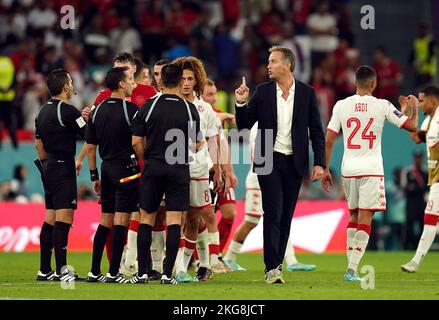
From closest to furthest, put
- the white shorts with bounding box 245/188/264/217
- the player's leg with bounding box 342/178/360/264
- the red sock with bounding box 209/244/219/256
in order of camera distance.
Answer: the player's leg with bounding box 342/178/360/264 → the red sock with bounding box 209/244/219/256 → the white shorts with bounding box 245/188/264/217

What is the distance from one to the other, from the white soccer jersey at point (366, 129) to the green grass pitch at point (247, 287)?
1.41 meters

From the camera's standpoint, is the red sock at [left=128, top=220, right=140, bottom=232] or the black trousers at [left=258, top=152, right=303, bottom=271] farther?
the red sock at [left=128, top=220, right=140, bottom=232]

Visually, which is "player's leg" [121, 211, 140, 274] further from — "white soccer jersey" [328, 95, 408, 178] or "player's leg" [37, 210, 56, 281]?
"white soccer jersey" [328, 95, 408, 178]

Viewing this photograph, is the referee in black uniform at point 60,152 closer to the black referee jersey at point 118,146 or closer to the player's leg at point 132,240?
the black referee jersey at point 118,146

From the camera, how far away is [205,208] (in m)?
16.3

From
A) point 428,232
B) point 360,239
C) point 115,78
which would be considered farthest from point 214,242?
point 115,78

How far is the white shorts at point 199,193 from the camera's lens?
15.0 metres

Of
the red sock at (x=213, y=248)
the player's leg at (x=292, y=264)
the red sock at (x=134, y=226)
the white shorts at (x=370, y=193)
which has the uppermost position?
A: the white shorts at (x=370, y=193)

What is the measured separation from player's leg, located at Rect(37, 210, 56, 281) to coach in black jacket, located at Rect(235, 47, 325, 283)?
8.66ft

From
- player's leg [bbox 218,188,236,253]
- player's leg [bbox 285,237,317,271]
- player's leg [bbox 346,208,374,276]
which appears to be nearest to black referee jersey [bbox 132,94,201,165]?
player's leg [bbox 346,208,374,276]

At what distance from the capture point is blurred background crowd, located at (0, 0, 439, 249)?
26.6m

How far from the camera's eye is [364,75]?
15180mm

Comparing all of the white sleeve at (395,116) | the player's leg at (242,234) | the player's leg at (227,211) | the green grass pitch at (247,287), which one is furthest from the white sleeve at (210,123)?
the player's leg at (242,234)
